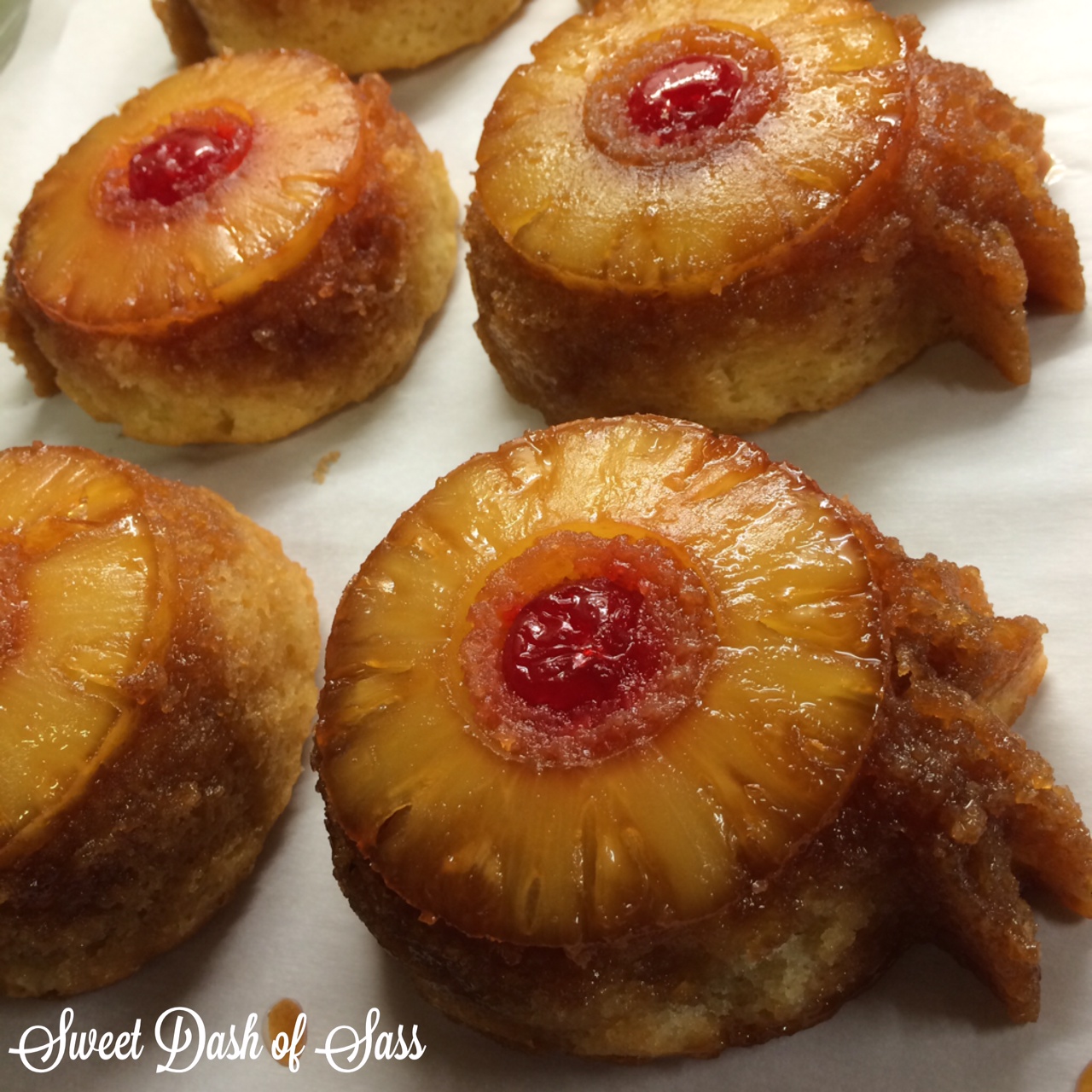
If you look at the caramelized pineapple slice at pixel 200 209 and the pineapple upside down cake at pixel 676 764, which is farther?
the caramelized pineapple slice at pixel 200 209

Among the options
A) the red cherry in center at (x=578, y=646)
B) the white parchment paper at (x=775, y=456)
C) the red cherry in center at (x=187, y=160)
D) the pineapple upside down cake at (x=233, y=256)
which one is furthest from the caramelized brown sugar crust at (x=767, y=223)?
the red cherry in center at (x=578, y=646)

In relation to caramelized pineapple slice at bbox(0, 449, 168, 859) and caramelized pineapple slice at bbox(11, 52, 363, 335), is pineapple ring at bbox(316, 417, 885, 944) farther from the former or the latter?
caramelized pineapple slice at bbox(11, 52, 363, 335)

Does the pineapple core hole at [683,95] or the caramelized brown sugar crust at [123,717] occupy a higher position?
the pineapple core hole at [683,95]

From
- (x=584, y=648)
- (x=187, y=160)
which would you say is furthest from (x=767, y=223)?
(x=187, y=160)

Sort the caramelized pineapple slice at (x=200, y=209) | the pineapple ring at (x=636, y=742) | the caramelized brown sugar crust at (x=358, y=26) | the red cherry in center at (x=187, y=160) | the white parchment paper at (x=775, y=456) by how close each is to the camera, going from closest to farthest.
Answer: the pineapple ring at (x=636, y=742), the white parchment paper at (x=775, y=456), the caramelized pineapple slice at (x=200, y=209), the red cherry in center at (x=187, y=160), the caramelized brown sugar crust at (x=358, y=26)

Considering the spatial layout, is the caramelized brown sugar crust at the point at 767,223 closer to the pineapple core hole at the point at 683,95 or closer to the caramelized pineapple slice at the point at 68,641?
the pineapple core hole at the point at 683,95

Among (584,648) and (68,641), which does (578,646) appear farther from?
(68,641)

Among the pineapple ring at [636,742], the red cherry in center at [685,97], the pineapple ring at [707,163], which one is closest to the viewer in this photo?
the pineapple ring at [636,742]
